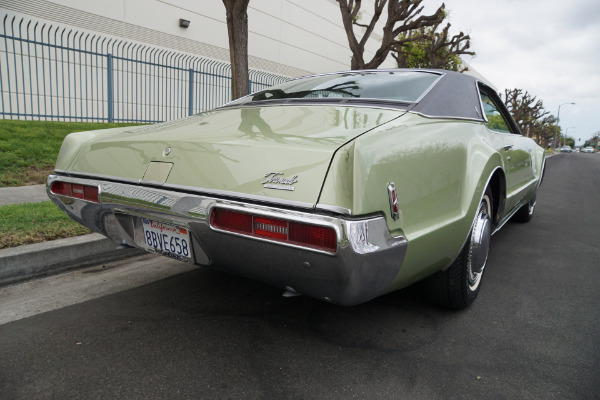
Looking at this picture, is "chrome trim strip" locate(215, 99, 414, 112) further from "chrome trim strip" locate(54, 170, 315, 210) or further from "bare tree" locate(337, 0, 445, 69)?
"bare tree" locate(337, 0, 445, 69)

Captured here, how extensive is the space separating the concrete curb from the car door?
2.90m

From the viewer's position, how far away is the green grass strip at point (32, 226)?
122 inches

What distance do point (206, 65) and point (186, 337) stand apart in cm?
1275

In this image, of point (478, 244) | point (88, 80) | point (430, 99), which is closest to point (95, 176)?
point (430, 99)

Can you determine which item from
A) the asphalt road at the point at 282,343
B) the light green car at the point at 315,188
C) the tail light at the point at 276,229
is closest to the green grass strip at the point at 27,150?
the asphalt road at the point at 282,343

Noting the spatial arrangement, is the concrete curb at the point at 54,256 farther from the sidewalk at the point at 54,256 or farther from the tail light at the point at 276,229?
the tail light at the point at 276,229

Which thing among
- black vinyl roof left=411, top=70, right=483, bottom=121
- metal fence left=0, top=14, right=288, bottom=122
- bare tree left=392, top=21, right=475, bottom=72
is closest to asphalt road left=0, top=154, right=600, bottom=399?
black vinyl roof left=411, top=70, right=483, bottom=121

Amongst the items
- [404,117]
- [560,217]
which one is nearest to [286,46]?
[560,217]

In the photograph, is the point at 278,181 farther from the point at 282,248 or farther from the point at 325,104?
the point at 325,104

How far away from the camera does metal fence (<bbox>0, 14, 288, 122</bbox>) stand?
9.14m

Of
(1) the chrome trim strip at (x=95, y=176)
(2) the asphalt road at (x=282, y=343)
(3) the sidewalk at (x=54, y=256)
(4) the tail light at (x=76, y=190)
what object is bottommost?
(2) the asphalt road at (x=282, y=343)

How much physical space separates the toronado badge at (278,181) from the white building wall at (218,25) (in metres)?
10.5

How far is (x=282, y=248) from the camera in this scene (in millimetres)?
1666

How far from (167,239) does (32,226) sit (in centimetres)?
196
